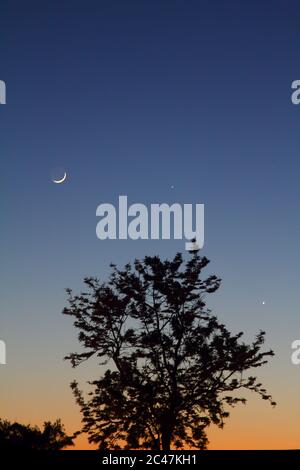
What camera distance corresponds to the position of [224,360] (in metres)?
24.6

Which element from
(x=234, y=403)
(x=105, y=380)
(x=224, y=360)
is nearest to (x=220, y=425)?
(x=234, y=403)

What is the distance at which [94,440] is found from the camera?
24.2 m
